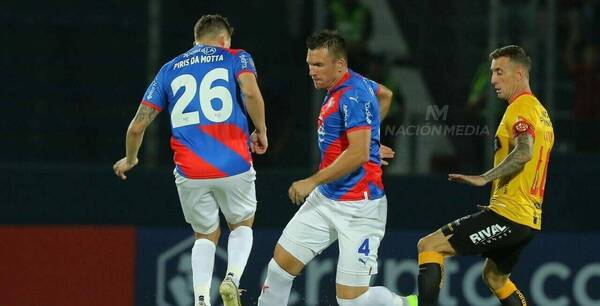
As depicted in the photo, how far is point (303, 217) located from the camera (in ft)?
25.8

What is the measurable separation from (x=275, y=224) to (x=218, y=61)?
2.55 metres

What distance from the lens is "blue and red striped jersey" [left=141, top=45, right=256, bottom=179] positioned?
Result: 815 centimetres

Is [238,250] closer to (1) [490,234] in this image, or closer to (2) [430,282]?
(2) [430,282]

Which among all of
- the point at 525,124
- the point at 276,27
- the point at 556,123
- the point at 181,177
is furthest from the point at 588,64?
the point at 181,177

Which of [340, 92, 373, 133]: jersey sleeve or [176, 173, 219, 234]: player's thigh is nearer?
[340, 92, 373, 133]: jersey sleeve

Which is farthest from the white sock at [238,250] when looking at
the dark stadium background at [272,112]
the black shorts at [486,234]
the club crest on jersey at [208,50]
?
the dark stadium background at [272,112]

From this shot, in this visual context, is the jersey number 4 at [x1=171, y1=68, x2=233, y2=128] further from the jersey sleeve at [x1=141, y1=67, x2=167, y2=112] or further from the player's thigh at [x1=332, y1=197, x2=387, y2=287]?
the player's thigh at [x1=332, y1=197, x2=387, y2=287]

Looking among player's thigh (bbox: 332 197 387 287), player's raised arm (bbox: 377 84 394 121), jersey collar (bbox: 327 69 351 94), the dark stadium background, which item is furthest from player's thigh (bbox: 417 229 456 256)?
the dark stadium background

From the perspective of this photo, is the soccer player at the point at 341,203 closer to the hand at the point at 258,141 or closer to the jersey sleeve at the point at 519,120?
the hand at the point at 258,141

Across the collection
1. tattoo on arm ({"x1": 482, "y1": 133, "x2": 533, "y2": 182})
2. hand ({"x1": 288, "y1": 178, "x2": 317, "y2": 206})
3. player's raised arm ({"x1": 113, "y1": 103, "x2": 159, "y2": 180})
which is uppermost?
player's raised arm ({"x1": 113, "y1": 103, "x2": 159, "y2": 180})

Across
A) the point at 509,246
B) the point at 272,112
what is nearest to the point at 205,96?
the point at 509,246

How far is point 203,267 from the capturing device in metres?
8.27

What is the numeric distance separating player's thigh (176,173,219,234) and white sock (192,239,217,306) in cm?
10

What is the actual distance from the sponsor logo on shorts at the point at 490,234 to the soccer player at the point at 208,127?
1.30 meters
